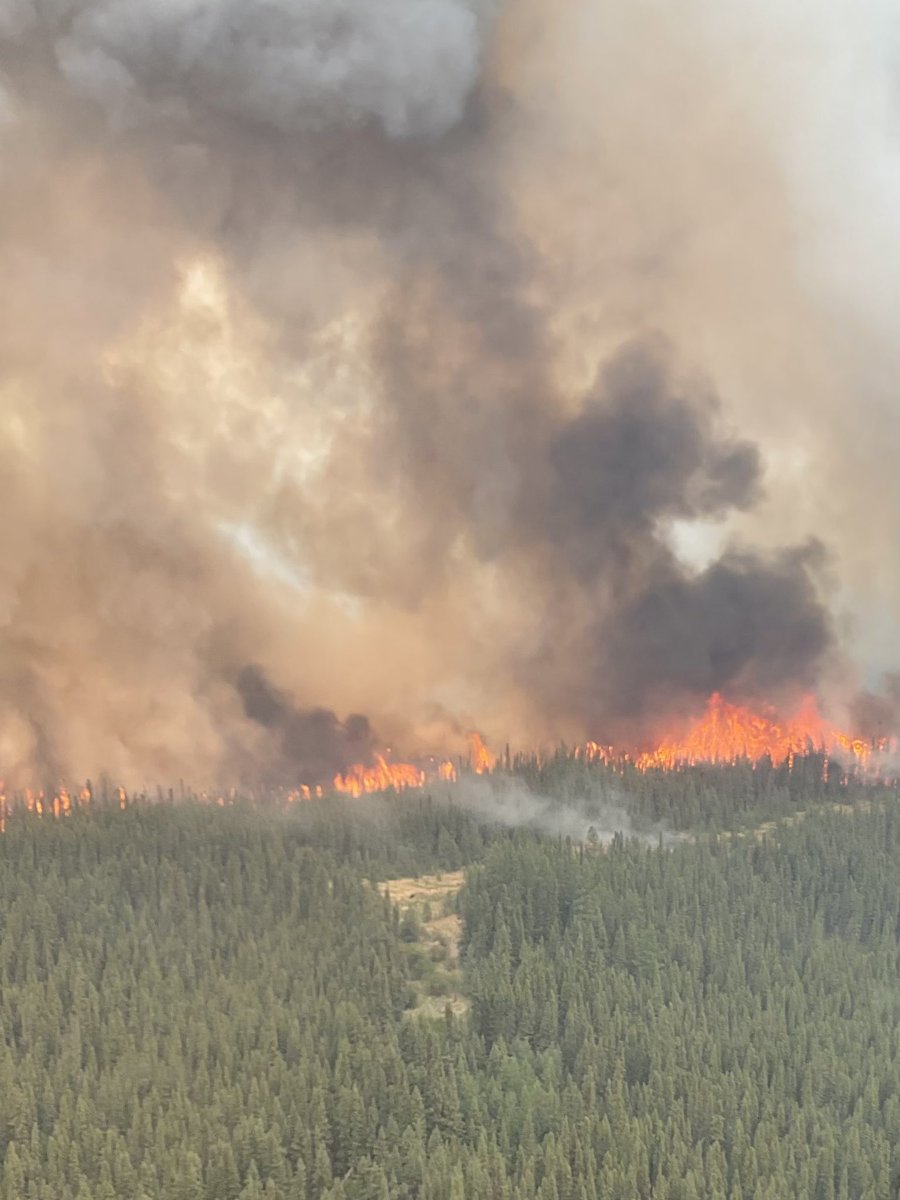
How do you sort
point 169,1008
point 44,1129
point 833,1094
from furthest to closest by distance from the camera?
point 169,1008 → point 833,1094 → point 44,1129

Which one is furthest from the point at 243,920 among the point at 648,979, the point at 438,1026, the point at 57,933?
the point at 648,979

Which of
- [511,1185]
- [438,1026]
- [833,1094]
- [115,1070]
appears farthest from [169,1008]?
[833,1094]

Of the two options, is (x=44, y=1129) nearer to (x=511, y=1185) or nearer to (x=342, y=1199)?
(x=342, y=1199)

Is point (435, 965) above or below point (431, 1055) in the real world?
above

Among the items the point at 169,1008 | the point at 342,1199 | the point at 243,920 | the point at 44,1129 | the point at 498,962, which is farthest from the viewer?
the point at 243,920

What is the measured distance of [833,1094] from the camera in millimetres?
153375

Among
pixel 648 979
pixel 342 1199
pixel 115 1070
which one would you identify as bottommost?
pixel 342 1199

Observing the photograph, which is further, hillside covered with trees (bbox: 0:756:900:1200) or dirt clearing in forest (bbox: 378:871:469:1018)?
dirt clearing in forest (bbox: 378:871:469:1018)

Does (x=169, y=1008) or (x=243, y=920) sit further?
(x=243, y=920)

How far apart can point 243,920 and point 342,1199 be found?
68734 mm

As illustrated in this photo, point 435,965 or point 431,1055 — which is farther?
point 435,965

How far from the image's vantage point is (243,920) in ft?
633

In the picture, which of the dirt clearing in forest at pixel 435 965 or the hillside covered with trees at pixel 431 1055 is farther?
the dirt clearing in forest at pixel 435 965

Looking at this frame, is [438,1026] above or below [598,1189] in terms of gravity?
above
